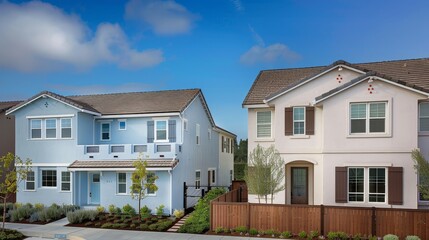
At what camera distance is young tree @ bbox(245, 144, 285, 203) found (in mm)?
15594

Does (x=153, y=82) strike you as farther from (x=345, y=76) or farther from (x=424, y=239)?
(x=424, y=239)

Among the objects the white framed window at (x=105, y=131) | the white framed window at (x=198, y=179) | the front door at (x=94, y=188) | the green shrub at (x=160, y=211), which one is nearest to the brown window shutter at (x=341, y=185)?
the green shrub at (x=160, y=211)

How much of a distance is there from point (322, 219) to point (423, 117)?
7.38 m

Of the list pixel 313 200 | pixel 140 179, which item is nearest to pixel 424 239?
pixel 313 200

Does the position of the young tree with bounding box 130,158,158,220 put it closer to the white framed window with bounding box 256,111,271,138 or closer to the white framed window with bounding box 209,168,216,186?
the white framed window with bounding box 256,111,271,138

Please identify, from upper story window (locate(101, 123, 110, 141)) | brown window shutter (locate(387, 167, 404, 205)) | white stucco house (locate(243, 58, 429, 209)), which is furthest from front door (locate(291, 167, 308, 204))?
upper story window (locate(101, 123, 110, 141))

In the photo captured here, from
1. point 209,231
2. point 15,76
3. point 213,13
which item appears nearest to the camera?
point 209,231

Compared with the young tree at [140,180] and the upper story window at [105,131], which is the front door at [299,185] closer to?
the young tree at [140,180]

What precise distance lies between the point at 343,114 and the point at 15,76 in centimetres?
2069

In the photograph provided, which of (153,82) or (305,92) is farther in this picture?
(153,82)

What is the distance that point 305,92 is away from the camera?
17328 mm

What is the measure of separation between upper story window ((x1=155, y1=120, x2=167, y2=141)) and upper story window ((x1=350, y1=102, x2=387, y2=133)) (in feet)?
36.1

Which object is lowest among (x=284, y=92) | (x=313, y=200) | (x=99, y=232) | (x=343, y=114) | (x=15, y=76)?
(x=99, y=232)

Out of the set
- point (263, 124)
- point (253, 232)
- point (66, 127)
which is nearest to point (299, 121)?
point (263, 124)
